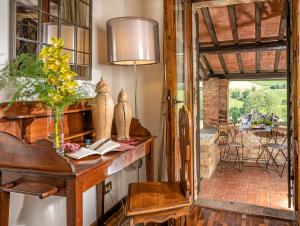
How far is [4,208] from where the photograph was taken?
1.41m

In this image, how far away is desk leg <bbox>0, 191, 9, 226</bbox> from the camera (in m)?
1.39

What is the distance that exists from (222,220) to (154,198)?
108 cm

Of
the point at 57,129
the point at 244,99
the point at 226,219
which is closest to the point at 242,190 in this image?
the point at 226,219

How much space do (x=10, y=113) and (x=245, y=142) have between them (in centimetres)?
525

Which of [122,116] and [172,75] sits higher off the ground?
[172,75]

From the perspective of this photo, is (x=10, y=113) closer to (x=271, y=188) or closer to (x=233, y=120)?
(x=271, y=188)

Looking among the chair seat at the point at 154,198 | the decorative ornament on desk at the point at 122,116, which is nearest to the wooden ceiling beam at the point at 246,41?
the decorative ornament on desk at the point at 122,116

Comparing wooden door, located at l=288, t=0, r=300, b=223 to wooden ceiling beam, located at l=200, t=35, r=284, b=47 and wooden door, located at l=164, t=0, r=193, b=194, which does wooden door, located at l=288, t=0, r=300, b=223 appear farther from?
wooden ceiling beam, located at l=200, t=35, r=284, b=47

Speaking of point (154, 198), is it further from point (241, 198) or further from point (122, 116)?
point (241, 198)

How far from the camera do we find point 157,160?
8.77 ft

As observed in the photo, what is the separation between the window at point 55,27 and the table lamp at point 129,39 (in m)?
0.25

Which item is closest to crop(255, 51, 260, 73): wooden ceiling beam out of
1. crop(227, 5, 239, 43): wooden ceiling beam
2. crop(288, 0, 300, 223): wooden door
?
crop(227, 5, 239, 43): wooden ceiling beam

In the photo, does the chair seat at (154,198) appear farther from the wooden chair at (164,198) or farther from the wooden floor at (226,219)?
the wooden floor at (226,219)

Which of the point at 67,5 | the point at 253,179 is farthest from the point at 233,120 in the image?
the point at 67,5
